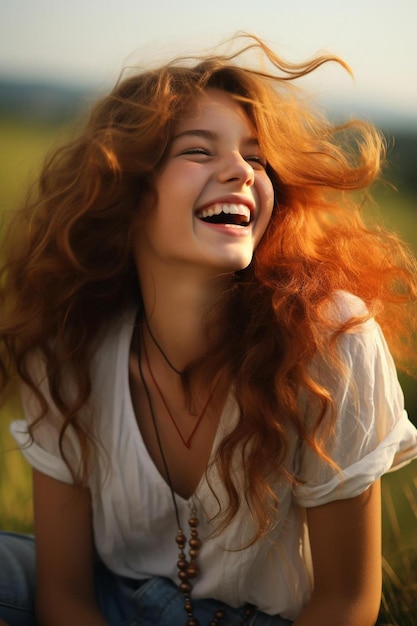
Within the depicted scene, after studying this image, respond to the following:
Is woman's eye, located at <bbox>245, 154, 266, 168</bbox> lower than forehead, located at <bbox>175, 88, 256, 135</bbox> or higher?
lower

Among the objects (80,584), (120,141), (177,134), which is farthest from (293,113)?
(80,584)

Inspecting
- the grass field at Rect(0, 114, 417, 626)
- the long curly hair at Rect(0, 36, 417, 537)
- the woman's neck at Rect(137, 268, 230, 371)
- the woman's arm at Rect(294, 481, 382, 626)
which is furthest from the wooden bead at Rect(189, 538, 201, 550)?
the grass field at Rect(0, 114, 417, 626)

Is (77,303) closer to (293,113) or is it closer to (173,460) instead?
(173,460)

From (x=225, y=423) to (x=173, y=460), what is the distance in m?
0.21

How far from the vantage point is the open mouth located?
1814 mm

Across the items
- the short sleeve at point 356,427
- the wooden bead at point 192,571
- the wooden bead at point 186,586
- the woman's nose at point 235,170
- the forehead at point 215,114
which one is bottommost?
the wooden bead at point 186,586

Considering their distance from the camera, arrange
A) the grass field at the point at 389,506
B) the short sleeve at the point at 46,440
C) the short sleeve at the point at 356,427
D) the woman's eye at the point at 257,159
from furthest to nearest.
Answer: the grass field at the point at 389,506 → the short sleeve at the point at 46,440 → the woman's eye at the point at 257,159 → the short sleeve at the point at 356,427

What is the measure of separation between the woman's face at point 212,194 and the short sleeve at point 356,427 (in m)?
0.34

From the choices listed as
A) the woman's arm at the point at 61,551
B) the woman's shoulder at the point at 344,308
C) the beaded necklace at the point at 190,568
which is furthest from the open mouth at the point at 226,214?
the woman's arm at the point at 61,551

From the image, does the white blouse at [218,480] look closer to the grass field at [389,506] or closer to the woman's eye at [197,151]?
the grass field at [389,506]

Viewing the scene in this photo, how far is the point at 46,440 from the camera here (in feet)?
6.67

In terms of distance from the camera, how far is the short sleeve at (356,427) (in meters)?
1.78

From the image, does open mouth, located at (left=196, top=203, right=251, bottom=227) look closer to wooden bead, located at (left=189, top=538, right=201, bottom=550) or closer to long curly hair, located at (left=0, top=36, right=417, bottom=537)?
long curly hair, located at (left=0, top=36, right=417, bottom=537)

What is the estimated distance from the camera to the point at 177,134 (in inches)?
73.9
